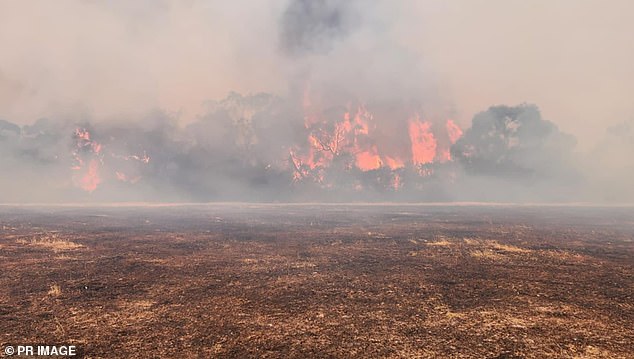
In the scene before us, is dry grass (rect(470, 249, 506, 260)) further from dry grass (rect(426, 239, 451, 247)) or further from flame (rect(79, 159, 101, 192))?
flame (rect(79, 159, 101, 192))

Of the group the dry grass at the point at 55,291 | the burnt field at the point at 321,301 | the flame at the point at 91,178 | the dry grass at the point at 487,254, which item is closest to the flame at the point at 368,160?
the flame at the point at 91,178

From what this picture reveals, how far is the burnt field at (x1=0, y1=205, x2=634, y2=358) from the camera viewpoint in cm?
1098

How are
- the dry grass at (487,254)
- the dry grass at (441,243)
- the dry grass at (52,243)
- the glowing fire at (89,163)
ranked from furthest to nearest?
the glowing fire at (89,163) → the dry grass at (441,243) → the dry grass at (52,243) → the dry grass at (487,254)

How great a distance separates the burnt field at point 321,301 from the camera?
11.0 metres

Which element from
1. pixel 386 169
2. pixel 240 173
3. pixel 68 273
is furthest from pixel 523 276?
pixel 240 173

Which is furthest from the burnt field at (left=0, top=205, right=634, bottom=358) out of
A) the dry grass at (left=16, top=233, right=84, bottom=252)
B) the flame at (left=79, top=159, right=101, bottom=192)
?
the flame at (left=79, top=159, right=101, bottom=192)

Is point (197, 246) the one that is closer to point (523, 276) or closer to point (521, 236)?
point (523, 276)

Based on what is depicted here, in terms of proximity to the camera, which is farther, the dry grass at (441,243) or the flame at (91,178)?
the flame at (91,178)

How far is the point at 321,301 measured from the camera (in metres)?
15.5

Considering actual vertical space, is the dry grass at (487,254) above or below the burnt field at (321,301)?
below

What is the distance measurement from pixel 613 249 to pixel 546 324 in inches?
953

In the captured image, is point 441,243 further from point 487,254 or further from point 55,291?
point 55,291

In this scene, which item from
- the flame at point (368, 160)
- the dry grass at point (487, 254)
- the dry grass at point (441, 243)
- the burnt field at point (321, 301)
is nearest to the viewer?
the burnt field at point (321, 301)

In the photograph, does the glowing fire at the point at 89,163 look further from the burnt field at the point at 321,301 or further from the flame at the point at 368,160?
the burnt field at the point at 321,301
